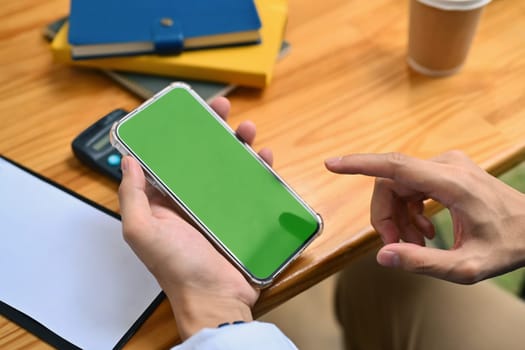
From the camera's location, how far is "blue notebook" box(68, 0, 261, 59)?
0.66m

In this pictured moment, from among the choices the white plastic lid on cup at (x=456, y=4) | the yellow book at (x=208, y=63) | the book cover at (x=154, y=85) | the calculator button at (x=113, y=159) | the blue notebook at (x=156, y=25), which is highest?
the white plastic lid on cup at (x=456, y=4)

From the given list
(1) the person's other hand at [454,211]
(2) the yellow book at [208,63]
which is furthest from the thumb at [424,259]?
(2) the yellow book at [208,63]

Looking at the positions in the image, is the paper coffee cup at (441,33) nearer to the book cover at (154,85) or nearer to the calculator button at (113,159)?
the book cover at (154,85)

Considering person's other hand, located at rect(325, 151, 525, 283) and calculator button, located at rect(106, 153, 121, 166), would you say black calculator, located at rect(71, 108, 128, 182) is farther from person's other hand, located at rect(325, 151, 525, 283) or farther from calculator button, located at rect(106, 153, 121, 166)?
person's other hand, located at rect(325, 151, 525, 283)

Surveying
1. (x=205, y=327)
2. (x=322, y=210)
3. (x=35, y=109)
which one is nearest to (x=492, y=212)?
(x=322, y=210)

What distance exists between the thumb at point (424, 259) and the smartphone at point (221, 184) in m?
0.08

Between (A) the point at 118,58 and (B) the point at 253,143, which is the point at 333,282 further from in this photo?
(A) the point at 118,58

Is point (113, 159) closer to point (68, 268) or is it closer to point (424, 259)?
point (68, 268)

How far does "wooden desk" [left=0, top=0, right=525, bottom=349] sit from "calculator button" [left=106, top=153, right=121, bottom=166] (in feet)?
0.06

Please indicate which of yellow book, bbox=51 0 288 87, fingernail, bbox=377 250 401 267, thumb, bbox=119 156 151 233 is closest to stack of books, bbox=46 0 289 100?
yellow book, bbox=51 0 288 87

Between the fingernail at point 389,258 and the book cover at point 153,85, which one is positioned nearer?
the fingernail at point 389,258

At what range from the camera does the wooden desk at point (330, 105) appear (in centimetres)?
59

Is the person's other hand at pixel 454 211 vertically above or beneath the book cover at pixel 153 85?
beneath

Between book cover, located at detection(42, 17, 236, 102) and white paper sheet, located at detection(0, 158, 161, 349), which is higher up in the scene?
book cover, located at detection(42, 17, 236, 102)
